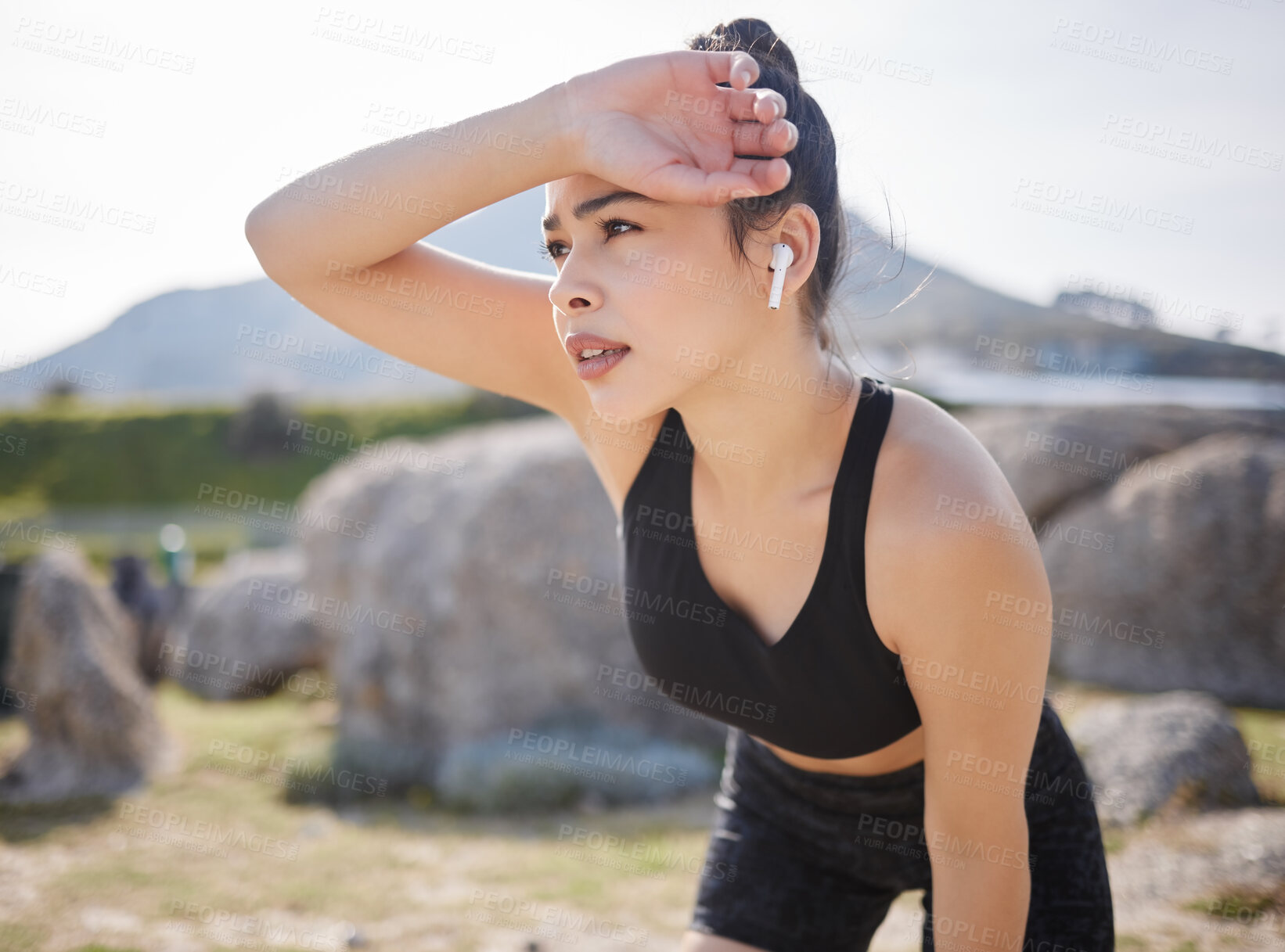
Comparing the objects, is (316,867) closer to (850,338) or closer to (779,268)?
(850,338)

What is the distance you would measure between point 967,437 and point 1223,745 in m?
3.60

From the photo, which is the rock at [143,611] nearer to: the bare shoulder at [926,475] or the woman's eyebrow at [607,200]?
the woman's eyebrow at [607,200]

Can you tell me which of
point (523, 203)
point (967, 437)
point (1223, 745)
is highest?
point (523, 203)

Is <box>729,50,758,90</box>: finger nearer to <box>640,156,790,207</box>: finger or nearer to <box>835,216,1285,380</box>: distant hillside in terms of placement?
<box>640,156,790,207</box>: finger

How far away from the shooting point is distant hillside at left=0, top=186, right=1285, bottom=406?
2.62m

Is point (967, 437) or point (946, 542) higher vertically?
point (967, 437)

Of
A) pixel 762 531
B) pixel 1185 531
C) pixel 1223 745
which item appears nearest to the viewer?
pixel 762 531

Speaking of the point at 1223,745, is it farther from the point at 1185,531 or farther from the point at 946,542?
the point at 946,542

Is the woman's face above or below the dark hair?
below

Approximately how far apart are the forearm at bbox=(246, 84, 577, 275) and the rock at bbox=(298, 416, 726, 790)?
381 cm

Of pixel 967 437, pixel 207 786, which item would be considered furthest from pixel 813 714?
pixel 207 786

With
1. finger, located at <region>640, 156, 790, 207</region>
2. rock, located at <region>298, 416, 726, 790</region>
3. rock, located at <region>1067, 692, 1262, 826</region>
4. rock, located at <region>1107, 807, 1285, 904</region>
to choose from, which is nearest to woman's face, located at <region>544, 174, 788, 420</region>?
finger, located at <region>640, 156, 790, 207</region>

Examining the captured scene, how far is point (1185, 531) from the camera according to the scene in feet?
23.2

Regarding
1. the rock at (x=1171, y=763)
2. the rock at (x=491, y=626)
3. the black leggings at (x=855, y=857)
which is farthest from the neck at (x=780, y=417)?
the rock at (x=491, y=626)
